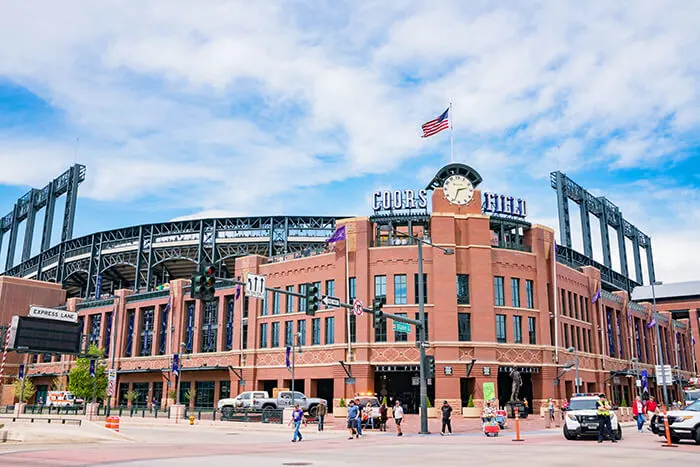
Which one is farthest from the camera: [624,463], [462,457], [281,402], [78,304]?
[78,304]

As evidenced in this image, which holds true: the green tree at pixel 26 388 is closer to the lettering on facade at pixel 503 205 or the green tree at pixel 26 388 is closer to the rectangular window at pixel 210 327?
the rectangular window at pixel 210 327

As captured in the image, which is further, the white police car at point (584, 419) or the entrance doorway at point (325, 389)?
the entrance doorway at point (325, 389)

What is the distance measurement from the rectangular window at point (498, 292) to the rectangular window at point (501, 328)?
1225 mm

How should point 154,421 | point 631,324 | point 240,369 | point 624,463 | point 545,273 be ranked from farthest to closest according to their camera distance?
point 631,324 < point 240,369 < point 545,273 < point 154,421 < point 624,463

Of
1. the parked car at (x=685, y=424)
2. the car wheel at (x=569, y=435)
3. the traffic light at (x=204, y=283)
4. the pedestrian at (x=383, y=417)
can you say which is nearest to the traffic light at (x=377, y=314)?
the car wheel at (x=569, y=435)

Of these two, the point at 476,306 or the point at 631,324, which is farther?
the point at 631,324

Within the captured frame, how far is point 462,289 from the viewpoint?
56.8 metres

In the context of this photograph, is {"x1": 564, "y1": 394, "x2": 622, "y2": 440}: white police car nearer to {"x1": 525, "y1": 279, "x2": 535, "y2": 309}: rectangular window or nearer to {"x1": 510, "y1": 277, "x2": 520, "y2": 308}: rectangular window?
{"x1": 510, "y1": 277, "x2": 520, "y2": 308}: rectangular window

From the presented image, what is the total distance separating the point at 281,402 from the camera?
47094mm

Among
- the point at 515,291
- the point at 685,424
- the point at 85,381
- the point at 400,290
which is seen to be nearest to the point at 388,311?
the point at 400,290

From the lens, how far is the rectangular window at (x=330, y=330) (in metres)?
59.4

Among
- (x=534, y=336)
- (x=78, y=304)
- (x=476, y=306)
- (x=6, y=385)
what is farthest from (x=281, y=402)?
(x=6, y=385)

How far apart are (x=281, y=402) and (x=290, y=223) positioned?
43178 mm

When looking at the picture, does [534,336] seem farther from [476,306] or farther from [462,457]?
[462,457]
